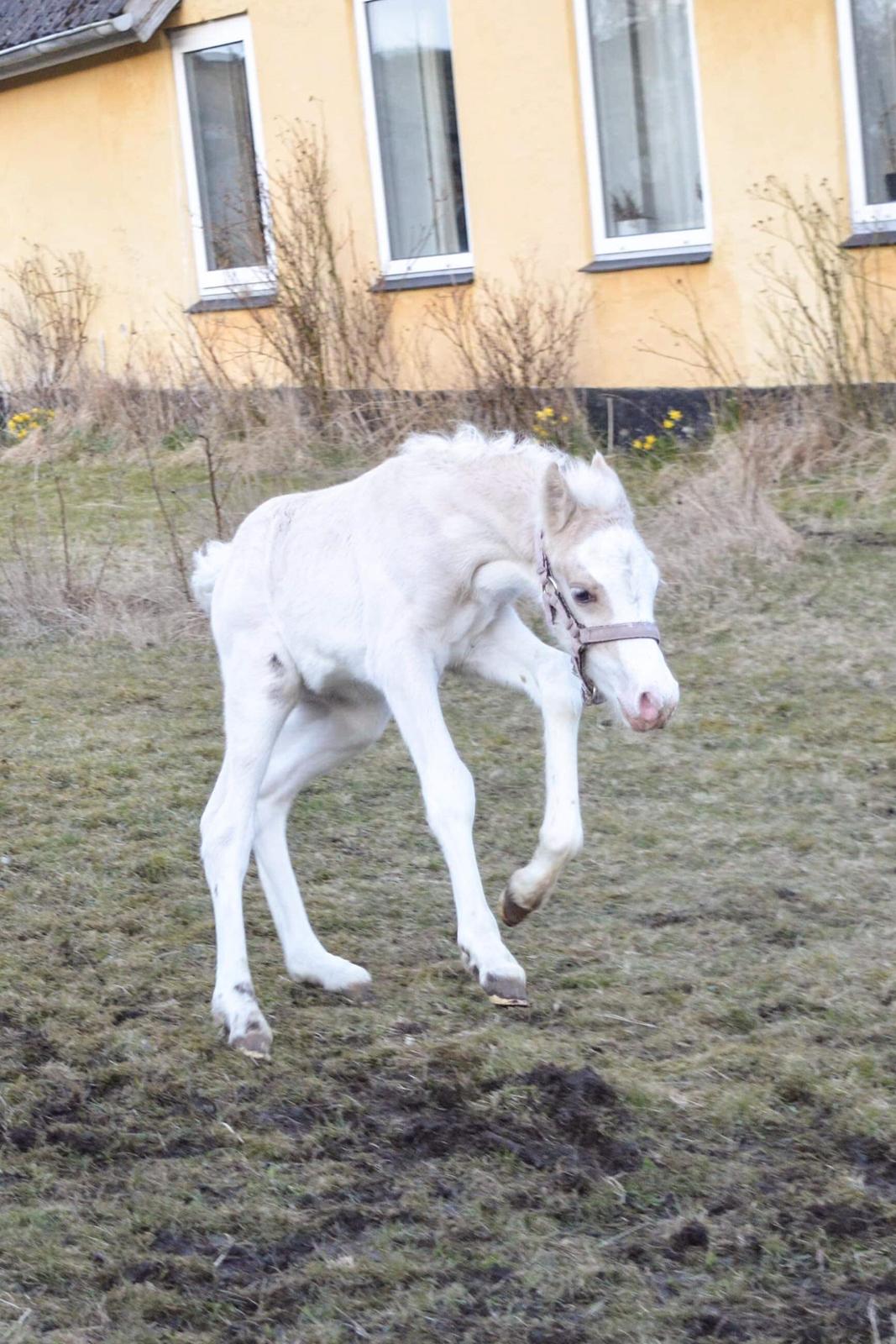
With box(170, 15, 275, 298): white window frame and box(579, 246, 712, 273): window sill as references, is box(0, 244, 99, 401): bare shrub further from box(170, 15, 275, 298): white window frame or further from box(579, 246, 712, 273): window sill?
box(579, 246, 712, 273): window sill

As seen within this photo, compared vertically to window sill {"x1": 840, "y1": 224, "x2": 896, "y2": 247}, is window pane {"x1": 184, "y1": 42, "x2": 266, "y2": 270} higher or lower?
higher

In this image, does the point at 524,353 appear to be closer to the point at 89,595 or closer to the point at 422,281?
the point at 422,281

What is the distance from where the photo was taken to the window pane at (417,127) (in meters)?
14.4

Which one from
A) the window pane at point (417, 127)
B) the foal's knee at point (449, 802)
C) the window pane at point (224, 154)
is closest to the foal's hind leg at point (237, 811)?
the foal's knee at point (449, 802)

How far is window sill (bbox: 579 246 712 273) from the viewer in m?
12.5

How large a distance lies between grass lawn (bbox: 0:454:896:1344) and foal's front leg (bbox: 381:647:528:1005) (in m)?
0.20

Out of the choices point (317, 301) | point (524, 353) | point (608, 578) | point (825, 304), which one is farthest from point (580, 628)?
point (317, 301)

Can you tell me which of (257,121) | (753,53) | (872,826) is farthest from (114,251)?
(872,826)

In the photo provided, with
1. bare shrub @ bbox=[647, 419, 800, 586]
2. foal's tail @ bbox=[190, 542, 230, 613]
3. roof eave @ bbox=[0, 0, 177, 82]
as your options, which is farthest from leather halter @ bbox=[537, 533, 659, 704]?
roof eave @ bbox=[0, 0, 177, 82]

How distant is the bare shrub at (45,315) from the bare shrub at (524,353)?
5.47m

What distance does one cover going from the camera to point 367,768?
7.12m

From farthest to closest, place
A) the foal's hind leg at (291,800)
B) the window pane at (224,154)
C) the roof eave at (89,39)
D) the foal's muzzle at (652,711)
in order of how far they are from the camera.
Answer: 1. the window pane at (224,154)
2. the roof eave at (89,39)
3. the foal's hind leg at (291,800)
4. the foal's muzzle at (652,711)

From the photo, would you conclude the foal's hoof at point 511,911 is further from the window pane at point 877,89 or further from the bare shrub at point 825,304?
the window pane at point 877,89

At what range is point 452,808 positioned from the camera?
444cm
